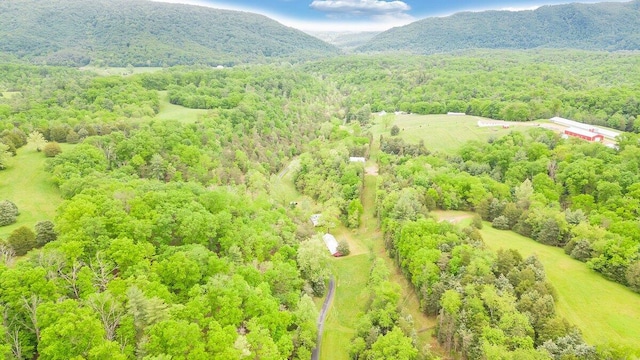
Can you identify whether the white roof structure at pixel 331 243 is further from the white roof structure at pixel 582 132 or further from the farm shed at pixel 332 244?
the white roof structure at pixel 582 132

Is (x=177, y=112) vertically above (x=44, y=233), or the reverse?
(x=177, y=112)

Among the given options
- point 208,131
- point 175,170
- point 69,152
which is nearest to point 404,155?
point 208,131

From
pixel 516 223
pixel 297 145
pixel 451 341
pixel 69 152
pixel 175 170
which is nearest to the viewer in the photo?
pixel 451 341

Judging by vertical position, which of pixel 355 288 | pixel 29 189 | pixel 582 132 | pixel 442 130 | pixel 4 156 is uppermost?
pixel 582 132

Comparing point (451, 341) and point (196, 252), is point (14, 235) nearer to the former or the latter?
point (196, 252)

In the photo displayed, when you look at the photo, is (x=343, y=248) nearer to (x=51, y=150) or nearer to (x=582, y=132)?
(x=51, y=150)

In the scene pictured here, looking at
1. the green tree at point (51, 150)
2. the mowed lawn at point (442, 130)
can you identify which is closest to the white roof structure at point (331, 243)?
the mowed lawn at point (442, 130)

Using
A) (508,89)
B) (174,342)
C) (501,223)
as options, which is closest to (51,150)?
(174,342)
